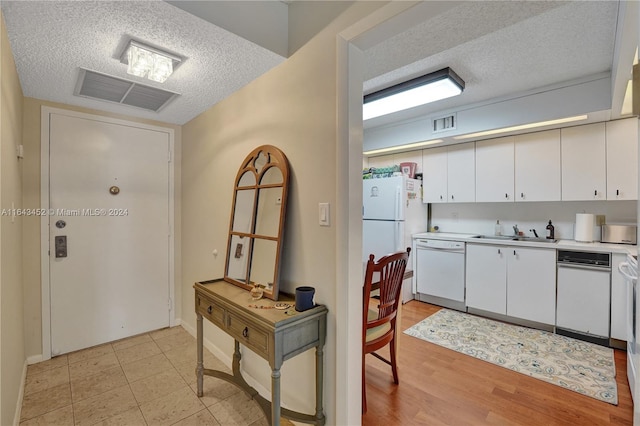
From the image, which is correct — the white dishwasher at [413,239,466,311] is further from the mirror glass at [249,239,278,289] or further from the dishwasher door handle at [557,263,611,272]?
the mirror glass at [249,239,278,289]

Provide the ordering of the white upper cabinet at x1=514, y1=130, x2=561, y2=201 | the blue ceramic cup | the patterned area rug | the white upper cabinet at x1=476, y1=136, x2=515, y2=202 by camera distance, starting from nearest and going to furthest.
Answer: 1. the blue ceramic cup
2. the patterned area rug
3. the white upper cabinet at x1=514, y1=130, x2=561, y2=201
4. the white upper cabinet at x1=476, y1=136, x2=515, y2=202

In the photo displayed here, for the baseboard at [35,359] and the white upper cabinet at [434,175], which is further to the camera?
the white upper cabinet at [434,175]

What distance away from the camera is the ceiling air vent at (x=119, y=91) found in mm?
2096

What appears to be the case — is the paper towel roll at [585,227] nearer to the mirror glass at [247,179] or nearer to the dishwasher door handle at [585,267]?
the dishwasher door handle at [585,267]

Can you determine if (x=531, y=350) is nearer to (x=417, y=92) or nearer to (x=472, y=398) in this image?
(x=472, y=398)

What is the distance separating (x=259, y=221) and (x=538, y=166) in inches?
127

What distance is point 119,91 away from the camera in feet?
7.57

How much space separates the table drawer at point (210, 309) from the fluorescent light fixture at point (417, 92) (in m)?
2.43

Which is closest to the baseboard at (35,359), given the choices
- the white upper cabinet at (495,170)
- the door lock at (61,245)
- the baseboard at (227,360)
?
the door lock at (61,245)

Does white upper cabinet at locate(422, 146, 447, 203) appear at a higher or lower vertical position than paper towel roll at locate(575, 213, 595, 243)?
higher

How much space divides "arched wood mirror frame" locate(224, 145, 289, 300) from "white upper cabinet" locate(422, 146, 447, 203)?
292 centimetres

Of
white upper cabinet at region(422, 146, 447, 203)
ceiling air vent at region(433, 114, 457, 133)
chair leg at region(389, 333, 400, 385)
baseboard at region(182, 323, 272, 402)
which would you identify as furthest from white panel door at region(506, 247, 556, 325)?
baseboard at region(182, 323, 272, 402)

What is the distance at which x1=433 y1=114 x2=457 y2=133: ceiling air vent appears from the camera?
3.50 metres

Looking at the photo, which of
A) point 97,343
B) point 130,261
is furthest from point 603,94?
point 97,343
